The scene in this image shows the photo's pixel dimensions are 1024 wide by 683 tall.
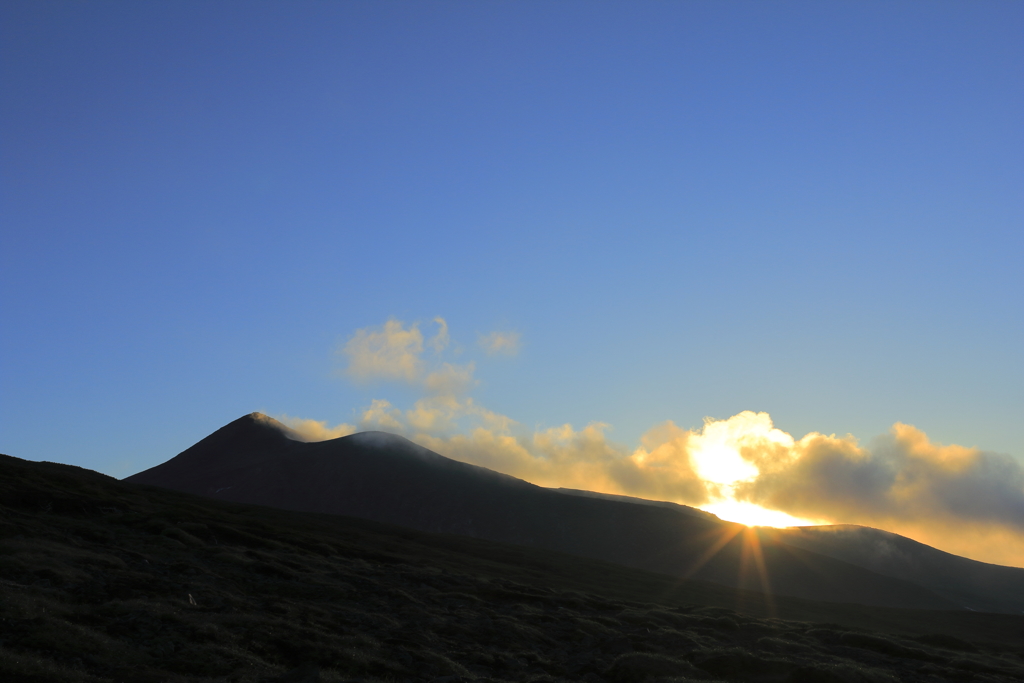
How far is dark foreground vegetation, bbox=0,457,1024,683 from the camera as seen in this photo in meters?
27.2

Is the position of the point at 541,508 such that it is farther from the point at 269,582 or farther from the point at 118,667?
the point at 118,667

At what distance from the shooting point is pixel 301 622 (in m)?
36.9

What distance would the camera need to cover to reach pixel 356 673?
99.3ft

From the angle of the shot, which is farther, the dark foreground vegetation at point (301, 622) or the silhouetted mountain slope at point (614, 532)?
the silhouetted mountain slope at point (614, 532)

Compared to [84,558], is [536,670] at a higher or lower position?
lower

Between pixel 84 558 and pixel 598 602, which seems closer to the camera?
pixel 84 558

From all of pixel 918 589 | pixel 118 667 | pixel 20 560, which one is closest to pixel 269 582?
pixel 20 560

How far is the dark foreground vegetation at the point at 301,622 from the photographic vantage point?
89.3 ft

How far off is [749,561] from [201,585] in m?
154

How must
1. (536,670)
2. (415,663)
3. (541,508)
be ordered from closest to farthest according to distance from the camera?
(415,663) → (536,670) → (541,508)

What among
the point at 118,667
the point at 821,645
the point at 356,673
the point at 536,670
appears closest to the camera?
the point at 118,667

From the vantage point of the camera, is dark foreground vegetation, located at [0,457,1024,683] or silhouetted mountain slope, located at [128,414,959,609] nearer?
dark foreground vegetation, located at [0,457,1024,683]

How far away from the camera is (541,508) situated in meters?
188

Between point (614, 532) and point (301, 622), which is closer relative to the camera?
point (301, 622)
